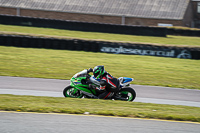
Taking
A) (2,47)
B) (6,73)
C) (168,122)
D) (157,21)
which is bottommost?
(168,122)

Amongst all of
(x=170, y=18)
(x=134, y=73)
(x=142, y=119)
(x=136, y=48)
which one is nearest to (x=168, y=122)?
(x=142, y=119)

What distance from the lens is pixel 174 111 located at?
8.91 m

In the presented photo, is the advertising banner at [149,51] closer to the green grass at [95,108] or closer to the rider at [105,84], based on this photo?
the rider at [105,84]

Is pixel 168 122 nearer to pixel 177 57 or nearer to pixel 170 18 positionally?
pixel 177 57

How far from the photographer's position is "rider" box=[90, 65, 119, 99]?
397 inches

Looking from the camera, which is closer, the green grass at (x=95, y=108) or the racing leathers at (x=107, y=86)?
the green grass at (x=95, y=108)

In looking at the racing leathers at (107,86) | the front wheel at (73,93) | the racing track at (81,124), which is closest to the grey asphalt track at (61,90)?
the front wheel at (73,93)

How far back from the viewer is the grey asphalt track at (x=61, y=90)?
1100 centimetres

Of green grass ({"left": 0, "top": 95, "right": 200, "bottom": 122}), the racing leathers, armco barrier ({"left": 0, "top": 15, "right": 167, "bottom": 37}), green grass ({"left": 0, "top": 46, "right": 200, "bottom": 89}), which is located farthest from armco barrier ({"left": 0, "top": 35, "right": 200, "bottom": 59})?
green grass ({"left": 0, "top": 95, "right": 200, "bottom": 122})

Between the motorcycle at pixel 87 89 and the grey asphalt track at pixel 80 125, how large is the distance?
2626 mm

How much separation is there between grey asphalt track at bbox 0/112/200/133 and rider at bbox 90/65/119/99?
98.6 inches

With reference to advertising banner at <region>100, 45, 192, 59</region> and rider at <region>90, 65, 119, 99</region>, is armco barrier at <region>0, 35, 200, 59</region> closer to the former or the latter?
advertising banner at <region>100, 45, 192, 59</region>

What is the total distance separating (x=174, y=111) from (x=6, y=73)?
833 centimetres

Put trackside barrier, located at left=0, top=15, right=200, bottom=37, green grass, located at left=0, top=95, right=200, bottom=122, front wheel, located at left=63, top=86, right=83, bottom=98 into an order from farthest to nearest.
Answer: trackside barrier, located at left=0, top=15, right=200, bottom=37 → front wheel, located at left=63, top=86, right=83, bottom=98 → green grass, located at left=0, top=95, right=200, bottom=122
